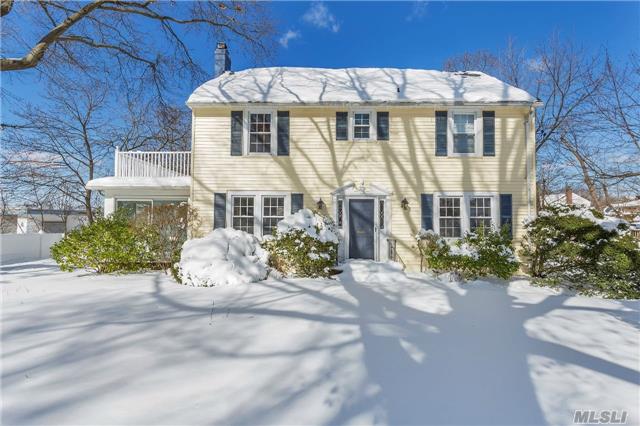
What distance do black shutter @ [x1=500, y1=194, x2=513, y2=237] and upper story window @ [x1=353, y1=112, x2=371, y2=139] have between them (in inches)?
187

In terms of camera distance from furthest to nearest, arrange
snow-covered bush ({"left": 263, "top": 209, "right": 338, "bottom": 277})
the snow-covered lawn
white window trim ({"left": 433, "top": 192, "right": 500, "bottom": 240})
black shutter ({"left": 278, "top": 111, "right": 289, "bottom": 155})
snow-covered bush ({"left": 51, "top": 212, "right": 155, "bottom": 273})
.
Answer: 1. black shutter ({"left": 278, "top": 111, "right": 289, "bottom": 155})
2. white window trim ({"left": 433, "top": 192, "right": 500, "bottom": 240})
3. snow-covered bush ({"left": 263, "top": 209, "right": 338, "bottom": 277})
4. snow-covered bush ({"left": 51, "top": 212, "right": 155, "bottom": 273})
5. the snow-covered lawn

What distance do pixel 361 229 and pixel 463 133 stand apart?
15.0 feet

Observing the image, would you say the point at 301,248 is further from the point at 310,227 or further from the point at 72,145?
the point at 72,145

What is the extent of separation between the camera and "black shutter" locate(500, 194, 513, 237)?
10.0 m

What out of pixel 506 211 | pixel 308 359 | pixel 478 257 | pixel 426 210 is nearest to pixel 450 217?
pixel 426 210

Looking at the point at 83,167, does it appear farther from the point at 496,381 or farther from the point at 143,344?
the point at 496,381

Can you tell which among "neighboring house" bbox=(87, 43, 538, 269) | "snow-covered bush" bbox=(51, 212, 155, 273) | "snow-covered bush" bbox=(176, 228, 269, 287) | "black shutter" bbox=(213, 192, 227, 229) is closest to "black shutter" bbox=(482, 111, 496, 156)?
"neighboring house" bbox=(87, 43, 538, 269)

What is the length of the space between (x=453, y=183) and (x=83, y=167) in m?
21.6

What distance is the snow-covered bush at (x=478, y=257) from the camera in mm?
8070

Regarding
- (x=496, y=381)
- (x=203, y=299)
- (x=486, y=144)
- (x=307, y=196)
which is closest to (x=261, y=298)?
(x=203, y=299)

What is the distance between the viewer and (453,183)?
10.3 m

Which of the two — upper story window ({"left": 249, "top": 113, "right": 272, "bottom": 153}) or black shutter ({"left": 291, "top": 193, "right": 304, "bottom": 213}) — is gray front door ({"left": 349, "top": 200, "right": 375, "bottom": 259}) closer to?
black shutter ({"left": 291, "top": 193, "right": 304, "bottom": 213})

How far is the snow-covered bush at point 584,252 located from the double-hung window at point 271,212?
23.9 ft

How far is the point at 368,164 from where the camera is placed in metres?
10.4
